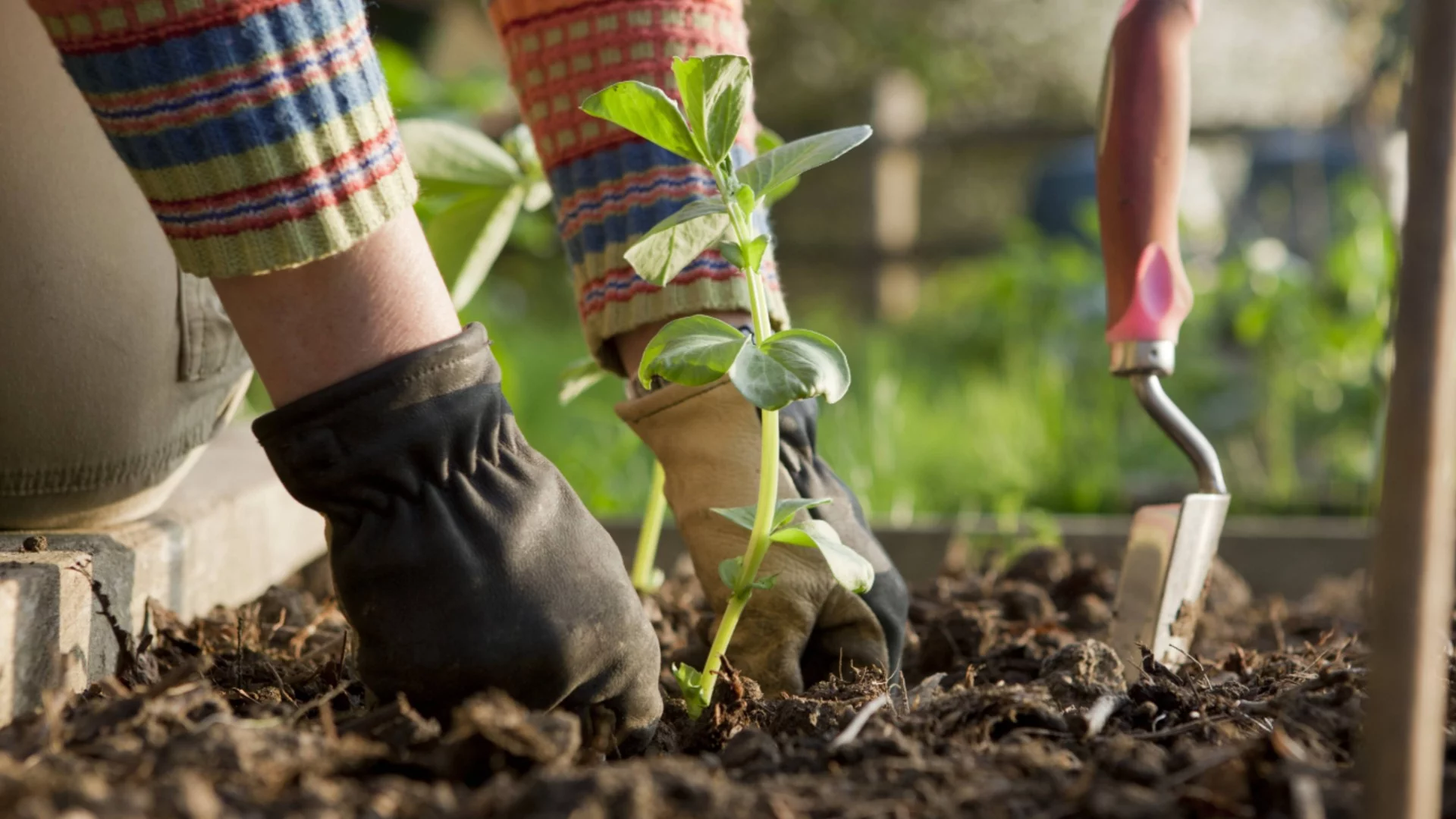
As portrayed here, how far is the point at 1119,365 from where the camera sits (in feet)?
3.74

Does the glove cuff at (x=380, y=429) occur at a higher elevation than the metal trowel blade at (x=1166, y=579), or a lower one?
higher

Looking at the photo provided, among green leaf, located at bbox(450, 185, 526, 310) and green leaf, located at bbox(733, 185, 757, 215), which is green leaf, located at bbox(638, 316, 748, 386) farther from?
green leaf, located at bbox(450, 185, 526, 310)

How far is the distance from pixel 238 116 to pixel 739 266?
335 mm

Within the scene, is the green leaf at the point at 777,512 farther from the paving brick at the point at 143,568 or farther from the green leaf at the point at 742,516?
the paving brick at the point at 143,568

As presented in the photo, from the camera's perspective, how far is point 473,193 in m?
1.35

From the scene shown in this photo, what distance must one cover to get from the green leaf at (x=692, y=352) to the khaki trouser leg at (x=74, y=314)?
1.80 feet

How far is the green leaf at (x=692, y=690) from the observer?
88 cm

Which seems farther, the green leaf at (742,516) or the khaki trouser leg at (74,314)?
the khaki trouser leg at (74,314)

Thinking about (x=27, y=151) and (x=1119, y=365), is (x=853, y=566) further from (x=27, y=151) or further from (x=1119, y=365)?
(x=27, y=151)

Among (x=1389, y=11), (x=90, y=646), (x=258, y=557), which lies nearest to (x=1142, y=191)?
(x=90, y=646)

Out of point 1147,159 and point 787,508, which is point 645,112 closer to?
point 787,508

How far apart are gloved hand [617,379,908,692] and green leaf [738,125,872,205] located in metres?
0.20

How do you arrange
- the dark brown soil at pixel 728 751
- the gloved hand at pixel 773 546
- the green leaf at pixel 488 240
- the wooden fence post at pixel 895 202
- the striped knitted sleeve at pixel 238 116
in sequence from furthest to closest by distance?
the wooden fence post at pixel 895 202 < the green leaf at pixel 488 240 < the gloved hand at pixel 773 546 < the striped knitted sleeve at pixel 238 116 < the dark brown soil at pixel 728 751

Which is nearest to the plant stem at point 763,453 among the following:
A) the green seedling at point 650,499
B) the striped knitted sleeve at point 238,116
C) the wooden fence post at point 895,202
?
the striped knitted sleeve at point 238,116
